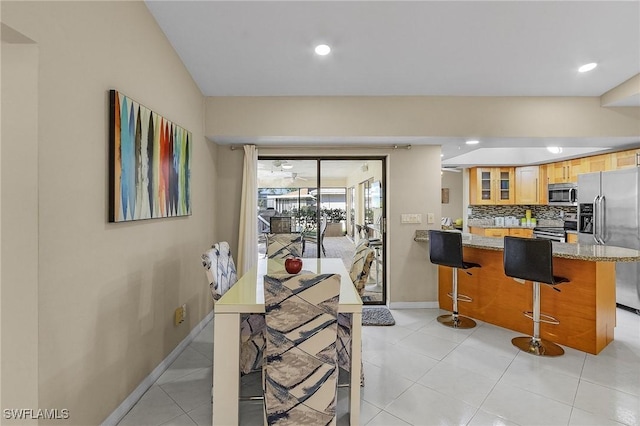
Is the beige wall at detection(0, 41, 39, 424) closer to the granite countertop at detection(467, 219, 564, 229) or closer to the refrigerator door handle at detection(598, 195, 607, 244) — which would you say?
the refrigerator door handle at detection(598, 195, 607, 244)

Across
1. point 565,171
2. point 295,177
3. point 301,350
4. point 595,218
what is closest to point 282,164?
point 295,177

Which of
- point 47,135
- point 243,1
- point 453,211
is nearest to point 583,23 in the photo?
point 243,1

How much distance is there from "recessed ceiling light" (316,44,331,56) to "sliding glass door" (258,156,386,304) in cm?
162

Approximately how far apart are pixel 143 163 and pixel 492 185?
6.26 m

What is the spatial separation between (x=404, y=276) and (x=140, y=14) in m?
3.81

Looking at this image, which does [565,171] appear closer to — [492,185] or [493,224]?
[492,185]

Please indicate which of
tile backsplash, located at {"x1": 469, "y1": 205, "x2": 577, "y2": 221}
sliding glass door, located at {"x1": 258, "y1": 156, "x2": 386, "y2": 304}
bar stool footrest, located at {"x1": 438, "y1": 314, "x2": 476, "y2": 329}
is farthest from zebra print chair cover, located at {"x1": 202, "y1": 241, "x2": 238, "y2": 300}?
tile backsplash, located at {"x1": 469, "y1": 205, "x2": 577, "y2": 221}

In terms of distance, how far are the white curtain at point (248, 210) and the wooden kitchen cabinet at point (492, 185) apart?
4.61m

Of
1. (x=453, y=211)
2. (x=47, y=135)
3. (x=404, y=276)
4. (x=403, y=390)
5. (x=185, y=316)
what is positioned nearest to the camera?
(x=47, y=135)

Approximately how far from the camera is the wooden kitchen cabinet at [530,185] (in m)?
5.77

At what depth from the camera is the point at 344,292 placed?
208 centimetres

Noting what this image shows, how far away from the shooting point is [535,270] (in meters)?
2.66

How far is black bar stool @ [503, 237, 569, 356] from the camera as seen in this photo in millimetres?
2605

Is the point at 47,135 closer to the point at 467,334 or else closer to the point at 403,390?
the point at 403,390
